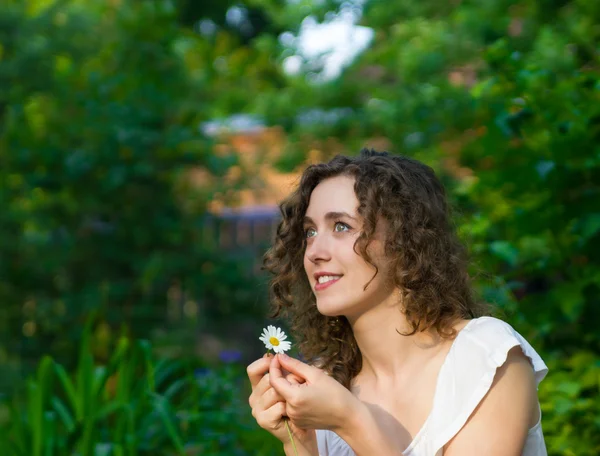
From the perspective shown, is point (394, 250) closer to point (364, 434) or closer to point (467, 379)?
point (467, 379)

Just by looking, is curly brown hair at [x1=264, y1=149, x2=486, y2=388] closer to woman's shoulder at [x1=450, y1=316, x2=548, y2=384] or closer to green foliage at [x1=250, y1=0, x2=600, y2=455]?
woman's shoulder at [x1=450, y1=316, x2=548, y2=384]

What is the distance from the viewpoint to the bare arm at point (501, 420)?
1.93 m

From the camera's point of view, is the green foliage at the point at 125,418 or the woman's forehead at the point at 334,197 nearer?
the woman's forehead at the point at 334,197

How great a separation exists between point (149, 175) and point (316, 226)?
5745 mm

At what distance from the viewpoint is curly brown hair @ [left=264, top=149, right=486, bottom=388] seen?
2199 millimetres

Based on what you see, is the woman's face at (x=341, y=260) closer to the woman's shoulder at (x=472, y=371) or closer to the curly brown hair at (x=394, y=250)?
the curly brown hair at (x=394, y=250)

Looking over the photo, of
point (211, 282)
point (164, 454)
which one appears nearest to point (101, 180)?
point (211, 282)

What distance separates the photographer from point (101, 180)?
7.55 m

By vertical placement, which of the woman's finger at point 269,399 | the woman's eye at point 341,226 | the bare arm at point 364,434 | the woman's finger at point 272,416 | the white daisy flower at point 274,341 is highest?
the woman's eye at point 341,226

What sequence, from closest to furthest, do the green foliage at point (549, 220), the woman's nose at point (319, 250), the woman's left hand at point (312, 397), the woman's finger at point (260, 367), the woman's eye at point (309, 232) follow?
the woman's left hand at point (312, 397)
the woman's finger at point (260, 367)
the woman's nose at point (319, 250)
the woman's eye at point (309, 232)
the green foliage at point (549, 220)

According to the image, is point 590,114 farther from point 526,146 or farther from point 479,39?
point 479,39

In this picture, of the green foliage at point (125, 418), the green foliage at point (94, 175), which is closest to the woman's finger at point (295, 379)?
the green foliage at point (125, 418)

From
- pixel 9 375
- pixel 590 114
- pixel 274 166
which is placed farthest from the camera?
pixel 274 166

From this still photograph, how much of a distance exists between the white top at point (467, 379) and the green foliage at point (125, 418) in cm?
147
